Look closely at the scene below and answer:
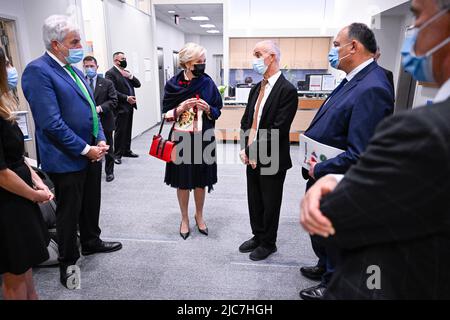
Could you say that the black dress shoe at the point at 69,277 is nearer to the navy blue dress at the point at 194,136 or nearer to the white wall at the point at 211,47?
the navy blue dress at the point at 194,136

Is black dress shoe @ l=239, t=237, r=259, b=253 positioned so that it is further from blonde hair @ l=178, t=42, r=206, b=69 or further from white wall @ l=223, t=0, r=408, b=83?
white wall @ l=223, t=0, r=408, b=83

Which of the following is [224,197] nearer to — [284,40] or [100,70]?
[100,70]

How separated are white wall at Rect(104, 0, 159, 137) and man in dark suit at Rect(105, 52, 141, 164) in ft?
2.34

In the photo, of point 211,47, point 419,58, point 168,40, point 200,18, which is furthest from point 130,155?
point 211,47

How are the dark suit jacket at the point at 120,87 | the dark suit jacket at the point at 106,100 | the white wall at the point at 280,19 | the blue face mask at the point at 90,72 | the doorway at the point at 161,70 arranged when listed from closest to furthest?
1. the blue face mask at the point at 90,72
2. the dark suit jacket at the point at 106,100
3. the dark suit jacket at the point at 120,87
4. the white wall at the point at 280,19
5. the doorway at the point at 161,70

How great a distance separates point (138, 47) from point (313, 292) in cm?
586

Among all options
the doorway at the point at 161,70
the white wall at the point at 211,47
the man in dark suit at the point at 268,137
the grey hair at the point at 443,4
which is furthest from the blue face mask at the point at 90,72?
the white wall at the point at 211,47

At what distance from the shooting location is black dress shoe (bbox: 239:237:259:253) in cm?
238

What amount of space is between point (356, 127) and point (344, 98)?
0.62ft

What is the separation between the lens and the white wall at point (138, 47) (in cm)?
511

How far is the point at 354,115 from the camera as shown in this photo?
1.48 m

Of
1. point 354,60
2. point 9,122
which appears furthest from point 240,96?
point 9,122

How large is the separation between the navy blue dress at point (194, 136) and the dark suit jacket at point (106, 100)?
71.1 inches

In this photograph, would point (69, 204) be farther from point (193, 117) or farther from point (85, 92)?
point (193, 117)
